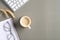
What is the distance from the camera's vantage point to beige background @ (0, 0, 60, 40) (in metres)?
1.29

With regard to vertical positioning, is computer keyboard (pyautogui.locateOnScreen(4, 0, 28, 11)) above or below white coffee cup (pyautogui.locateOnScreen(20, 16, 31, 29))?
above

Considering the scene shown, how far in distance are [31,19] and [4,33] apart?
0.24m

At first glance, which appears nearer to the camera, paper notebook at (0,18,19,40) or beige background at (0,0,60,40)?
paper notebook at (0,18,19,40)

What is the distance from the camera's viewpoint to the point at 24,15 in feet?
4.24

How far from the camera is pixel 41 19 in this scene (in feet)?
4.25

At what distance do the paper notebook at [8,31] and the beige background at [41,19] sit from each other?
0.04 meters

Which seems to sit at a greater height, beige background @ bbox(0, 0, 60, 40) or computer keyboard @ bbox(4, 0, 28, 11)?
computer keyboard @ bbox(4, 0, 28, 11)

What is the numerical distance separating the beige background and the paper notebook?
45 millimetres

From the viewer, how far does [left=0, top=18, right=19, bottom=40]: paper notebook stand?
3.84 ft

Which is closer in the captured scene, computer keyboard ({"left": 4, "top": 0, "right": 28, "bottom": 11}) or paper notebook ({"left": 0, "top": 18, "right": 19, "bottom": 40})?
paper notebook ({"left": 0, "top": 18, "right": 19, "bottom": 40})

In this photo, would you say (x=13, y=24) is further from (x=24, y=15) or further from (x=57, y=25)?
(x=57, y=25)

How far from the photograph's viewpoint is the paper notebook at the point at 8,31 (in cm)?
117

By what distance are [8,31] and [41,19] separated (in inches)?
10.4

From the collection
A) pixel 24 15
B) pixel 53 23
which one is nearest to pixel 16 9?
pixel 24 15
